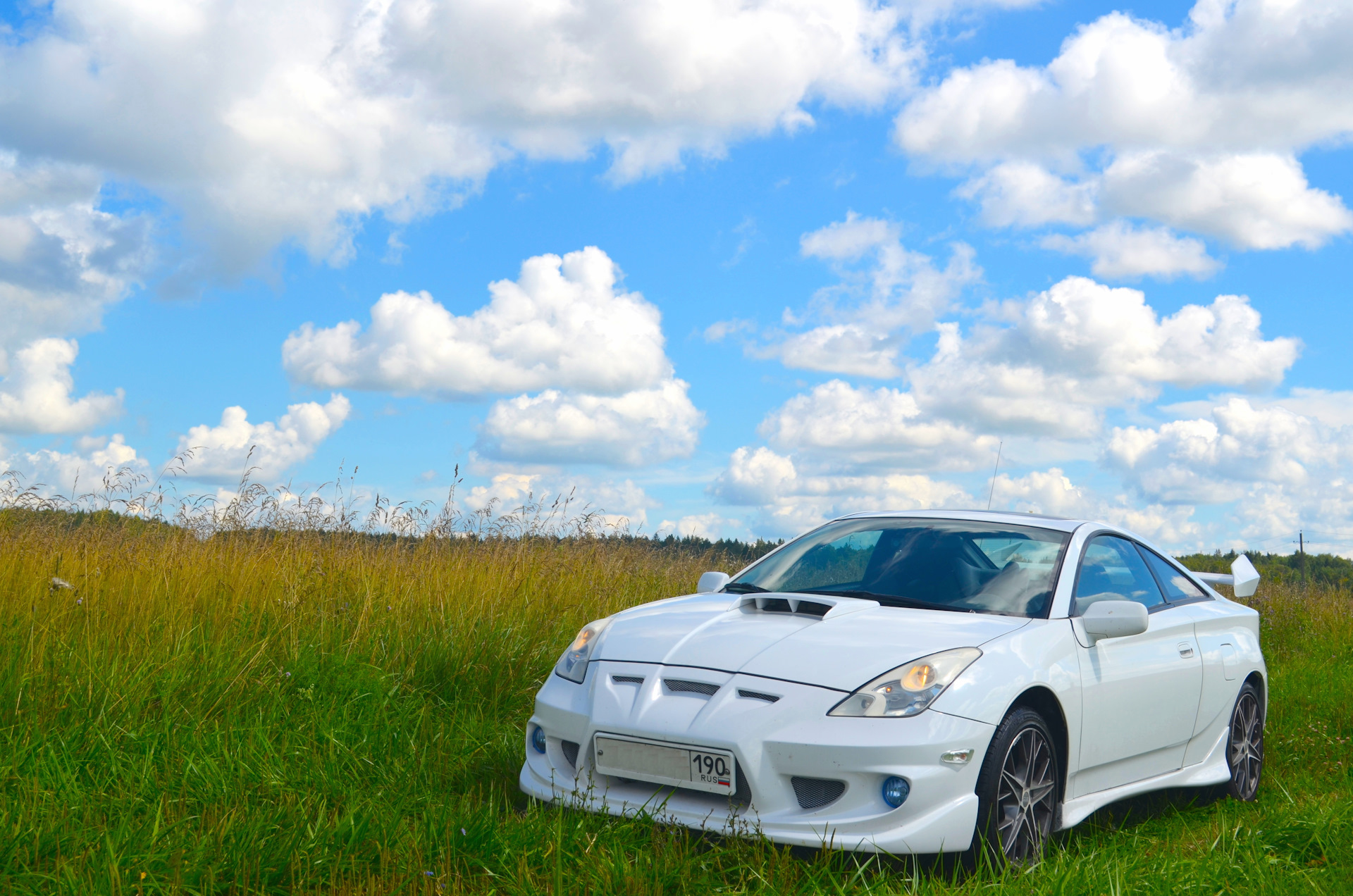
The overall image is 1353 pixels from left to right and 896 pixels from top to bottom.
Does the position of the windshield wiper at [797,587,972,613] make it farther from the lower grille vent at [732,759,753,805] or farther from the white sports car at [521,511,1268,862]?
the lower grille vent at [732,759,753,805]

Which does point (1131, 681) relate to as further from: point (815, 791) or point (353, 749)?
point (353, 749)

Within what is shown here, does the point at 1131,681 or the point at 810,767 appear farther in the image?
the point at 1131,681

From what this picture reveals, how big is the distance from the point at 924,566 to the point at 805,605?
795mm

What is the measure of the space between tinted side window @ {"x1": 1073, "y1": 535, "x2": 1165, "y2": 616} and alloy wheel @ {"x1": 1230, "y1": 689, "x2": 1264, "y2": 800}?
3.34 ft

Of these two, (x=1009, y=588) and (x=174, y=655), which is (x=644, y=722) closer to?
(x=1009, y=588)

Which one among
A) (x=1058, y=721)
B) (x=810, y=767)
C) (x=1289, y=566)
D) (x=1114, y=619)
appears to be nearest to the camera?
(x=810, y=767)

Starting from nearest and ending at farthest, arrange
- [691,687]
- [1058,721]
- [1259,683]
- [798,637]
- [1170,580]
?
[691,687], [798,637], [1058,721], [1170,580], [1259,683]

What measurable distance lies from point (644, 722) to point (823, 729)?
2.28 ft

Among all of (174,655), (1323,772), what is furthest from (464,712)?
(1323,772)

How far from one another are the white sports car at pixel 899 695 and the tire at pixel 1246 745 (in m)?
0.32

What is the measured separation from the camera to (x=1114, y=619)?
464 cm

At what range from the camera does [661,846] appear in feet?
12.5

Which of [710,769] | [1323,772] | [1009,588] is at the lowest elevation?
[1323,772]

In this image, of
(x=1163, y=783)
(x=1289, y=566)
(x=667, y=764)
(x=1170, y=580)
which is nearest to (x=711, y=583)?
(x=667, y=764)
